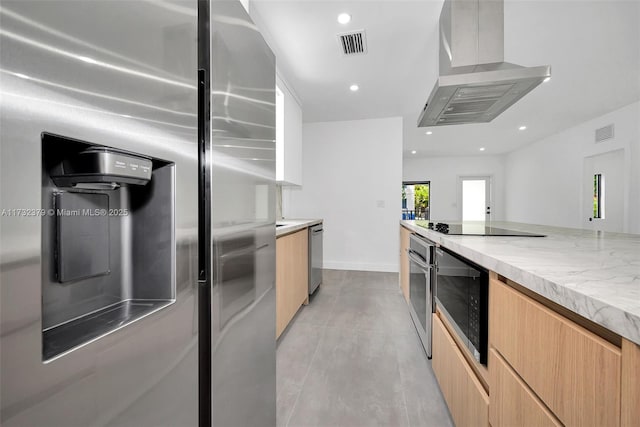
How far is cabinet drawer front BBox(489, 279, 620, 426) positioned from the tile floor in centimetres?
86

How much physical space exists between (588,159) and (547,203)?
1.39 m

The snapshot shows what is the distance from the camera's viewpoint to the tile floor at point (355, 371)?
1383mm

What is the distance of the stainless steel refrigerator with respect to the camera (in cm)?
35

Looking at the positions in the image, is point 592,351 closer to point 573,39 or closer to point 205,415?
point 205,415

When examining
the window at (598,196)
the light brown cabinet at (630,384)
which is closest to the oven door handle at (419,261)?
the light brown cabinet at (630,384)

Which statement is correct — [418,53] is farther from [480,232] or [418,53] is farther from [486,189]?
[486,189]

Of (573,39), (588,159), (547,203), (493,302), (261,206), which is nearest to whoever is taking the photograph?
(493,302)

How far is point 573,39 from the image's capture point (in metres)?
2.50

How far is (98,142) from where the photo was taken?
446 millimetres

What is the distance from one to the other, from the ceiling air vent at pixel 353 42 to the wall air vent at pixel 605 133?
4.58 metres

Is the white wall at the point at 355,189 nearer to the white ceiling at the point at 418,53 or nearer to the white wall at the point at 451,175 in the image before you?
the white ceiling at the point at 418,53

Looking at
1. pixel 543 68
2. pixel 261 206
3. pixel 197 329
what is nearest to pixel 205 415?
pixel 197 329

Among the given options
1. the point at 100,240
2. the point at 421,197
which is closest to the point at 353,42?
the point at 100,240

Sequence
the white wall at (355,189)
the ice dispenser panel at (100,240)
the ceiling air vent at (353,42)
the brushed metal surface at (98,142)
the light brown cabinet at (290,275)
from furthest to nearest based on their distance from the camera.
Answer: the white wall at (355,189), the ceiling air vent at (353,42), the light brown cabinet at (290,275), the ice dispenser panel at (100,240), the brushed metal surface at (98,142)
